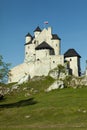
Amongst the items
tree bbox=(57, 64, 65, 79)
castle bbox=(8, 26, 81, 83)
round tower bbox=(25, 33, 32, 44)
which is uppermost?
round tower bbox=(25, 33, 32, 44)

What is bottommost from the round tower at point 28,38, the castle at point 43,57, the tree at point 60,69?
the tree at point 60,69

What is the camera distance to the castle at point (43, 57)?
321 ft

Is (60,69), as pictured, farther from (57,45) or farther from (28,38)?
(28,38)

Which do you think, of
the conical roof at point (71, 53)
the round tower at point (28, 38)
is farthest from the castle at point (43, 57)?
the round tower at point (28, 38)

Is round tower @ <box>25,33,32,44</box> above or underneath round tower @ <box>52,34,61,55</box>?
above

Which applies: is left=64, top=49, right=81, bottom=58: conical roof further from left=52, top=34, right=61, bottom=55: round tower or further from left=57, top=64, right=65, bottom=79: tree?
left=57, top=64, right=65, bottom=79: tree

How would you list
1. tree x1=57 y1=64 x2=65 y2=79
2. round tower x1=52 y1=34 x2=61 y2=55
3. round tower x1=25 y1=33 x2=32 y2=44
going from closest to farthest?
1. tree x1=57 y1=64 x2=65 y2=79
2. round tower x1=52 y1=34 x2=61 y2=55
3. round tower x1=25 y1=33 x2=32 y2=44

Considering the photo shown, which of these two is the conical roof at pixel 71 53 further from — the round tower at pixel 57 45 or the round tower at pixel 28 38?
the round tower at pixel 28 38

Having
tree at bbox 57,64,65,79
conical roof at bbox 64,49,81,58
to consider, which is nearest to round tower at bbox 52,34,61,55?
conical roof at bbox 64,49,81,58

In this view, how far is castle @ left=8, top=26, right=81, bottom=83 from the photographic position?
9794 cm

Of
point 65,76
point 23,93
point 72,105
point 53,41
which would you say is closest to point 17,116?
point 72,105

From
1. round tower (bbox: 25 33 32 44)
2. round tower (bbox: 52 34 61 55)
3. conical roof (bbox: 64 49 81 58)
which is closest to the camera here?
conical roof (bbox: 64 49 81 58)

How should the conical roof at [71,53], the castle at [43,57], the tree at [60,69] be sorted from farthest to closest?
the conical roof at [71,53], the castle at [43,57], the tree at [60,69]

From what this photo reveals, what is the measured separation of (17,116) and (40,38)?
Answer: 5375 cm
